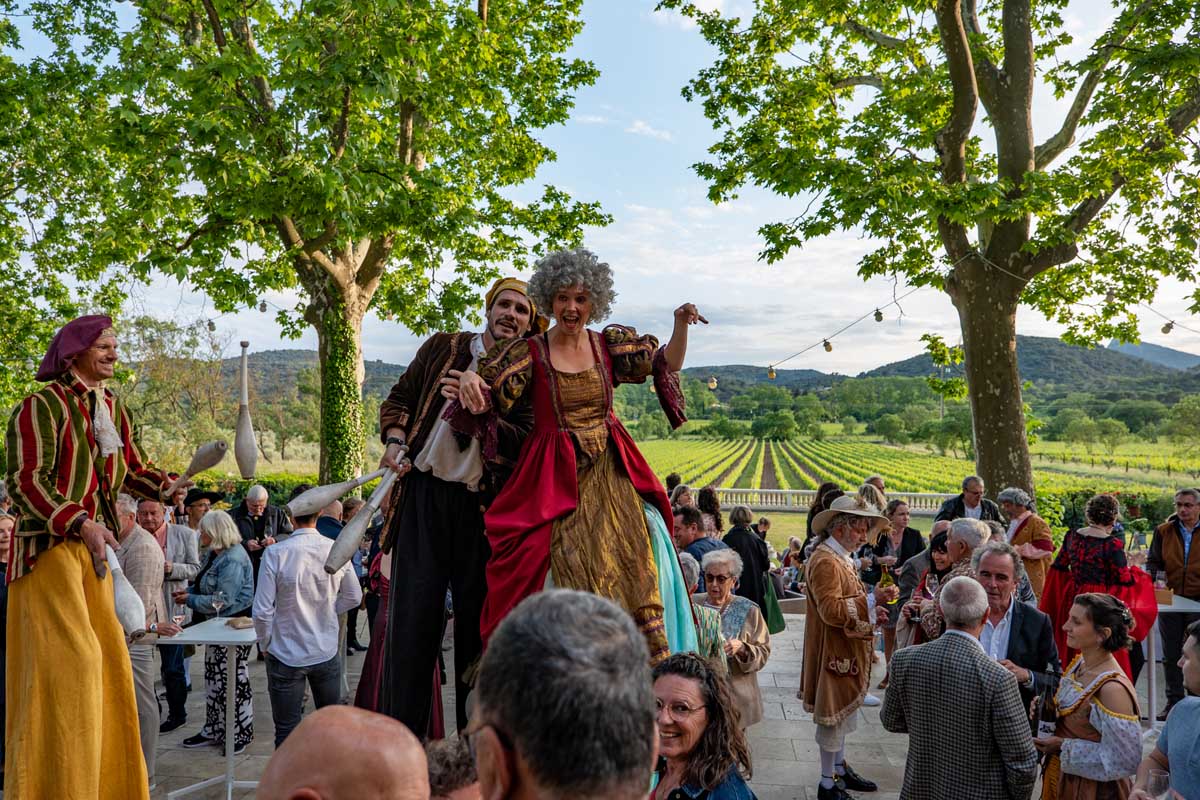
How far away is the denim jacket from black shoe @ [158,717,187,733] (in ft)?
2.75

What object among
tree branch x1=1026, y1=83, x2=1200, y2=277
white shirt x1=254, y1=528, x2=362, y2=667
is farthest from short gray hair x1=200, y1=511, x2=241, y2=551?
tree branch x1=1026, y1=83, x2=1200, y2=277

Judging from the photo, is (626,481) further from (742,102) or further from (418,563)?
(742,102)

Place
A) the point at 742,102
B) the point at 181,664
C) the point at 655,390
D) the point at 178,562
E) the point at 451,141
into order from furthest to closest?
1. the point at 451,141
2. the point at 742,102
3. the point at 178,562
4. the point at 181,664
5. the point at 655,390

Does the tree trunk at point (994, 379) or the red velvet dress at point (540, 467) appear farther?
the tree trunk at point (994, 379)

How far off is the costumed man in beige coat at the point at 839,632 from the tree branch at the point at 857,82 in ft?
30.7

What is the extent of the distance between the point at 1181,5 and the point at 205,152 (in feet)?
35.5

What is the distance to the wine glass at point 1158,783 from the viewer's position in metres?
3.07

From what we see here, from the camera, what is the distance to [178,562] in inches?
276

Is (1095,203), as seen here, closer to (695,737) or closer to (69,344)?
(695,737)

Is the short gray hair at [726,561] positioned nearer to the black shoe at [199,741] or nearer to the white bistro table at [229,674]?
the white bistro table at [229,674]

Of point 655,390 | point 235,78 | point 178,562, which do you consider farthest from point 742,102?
point 655,390

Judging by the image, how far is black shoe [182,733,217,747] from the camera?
600 centimetres

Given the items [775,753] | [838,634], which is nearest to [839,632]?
[838,634]

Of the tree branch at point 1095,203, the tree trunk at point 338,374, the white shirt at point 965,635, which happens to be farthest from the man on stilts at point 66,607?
the tree trunk at point 338,374
